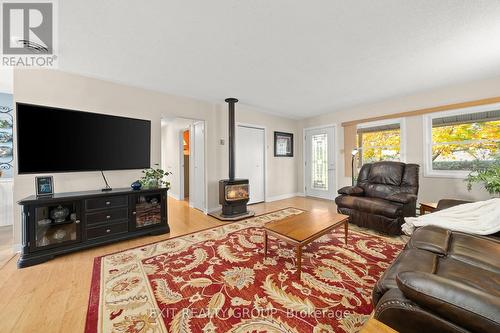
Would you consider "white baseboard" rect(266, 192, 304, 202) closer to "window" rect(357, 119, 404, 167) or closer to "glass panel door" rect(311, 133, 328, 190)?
"glass panel door" rect(311, 133, 328, 190)

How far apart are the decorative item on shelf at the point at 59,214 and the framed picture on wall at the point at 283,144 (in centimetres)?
429

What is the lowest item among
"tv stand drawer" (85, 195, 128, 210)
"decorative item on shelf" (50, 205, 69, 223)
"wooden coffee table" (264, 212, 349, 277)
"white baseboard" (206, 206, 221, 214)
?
"white baseboard" (206, 206, 221, 214)

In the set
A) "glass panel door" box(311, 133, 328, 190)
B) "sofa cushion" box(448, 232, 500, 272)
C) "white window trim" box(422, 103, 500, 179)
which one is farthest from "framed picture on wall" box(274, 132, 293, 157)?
"sofa cushion" box(448, 232, 500, 272)

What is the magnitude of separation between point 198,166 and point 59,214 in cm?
242

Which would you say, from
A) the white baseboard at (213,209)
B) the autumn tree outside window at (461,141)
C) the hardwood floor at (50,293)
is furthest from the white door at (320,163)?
the hardwood floor at (50,293)

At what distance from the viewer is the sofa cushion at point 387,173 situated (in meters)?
3.36

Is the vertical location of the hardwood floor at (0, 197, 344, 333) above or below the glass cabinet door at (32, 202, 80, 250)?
below

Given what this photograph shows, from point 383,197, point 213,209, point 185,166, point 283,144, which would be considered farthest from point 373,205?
point 185,166

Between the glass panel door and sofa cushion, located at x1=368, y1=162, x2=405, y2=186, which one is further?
the glass panel door

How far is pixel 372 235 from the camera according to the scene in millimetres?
2791

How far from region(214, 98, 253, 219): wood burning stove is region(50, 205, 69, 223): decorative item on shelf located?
7.04ft

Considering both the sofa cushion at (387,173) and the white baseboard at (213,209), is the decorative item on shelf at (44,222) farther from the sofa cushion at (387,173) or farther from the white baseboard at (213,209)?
the sofa cushion at (387,173)

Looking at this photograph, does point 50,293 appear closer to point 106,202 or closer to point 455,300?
point 106,202

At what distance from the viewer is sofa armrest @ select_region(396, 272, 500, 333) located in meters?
0.66
